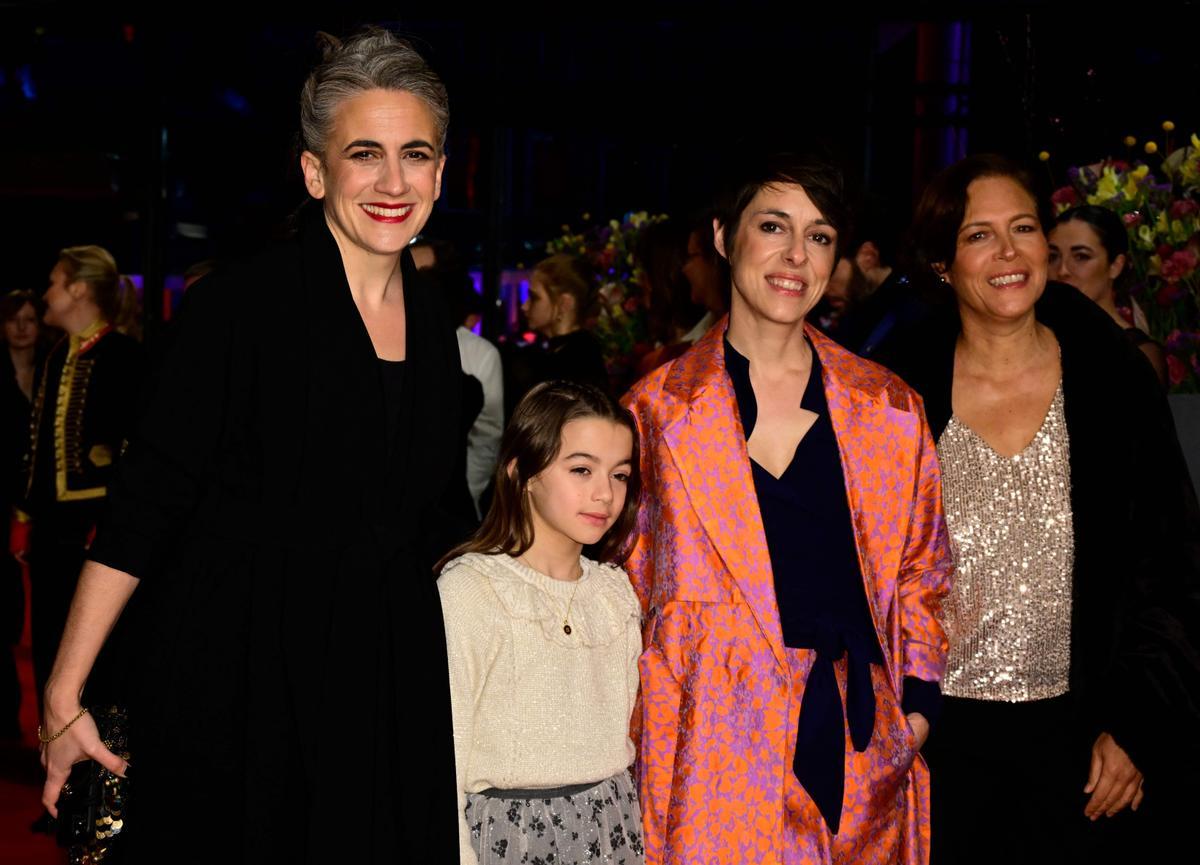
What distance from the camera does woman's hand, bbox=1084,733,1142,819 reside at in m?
2.45

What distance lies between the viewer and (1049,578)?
8.25 feet

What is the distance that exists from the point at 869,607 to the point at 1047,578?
14.7 inches

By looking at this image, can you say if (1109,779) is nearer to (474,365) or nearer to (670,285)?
(670,285)

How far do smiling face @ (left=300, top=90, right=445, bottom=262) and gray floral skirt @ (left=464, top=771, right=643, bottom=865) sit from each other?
899 mm

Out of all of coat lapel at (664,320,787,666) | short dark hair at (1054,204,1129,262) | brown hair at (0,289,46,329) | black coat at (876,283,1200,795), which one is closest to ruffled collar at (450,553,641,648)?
coat lapel at (664,320,787,666)

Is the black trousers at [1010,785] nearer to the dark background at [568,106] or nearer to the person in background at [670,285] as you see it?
the dark background at [568,106]

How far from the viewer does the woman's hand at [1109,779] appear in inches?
96.6

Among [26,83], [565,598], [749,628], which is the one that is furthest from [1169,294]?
[26,83]

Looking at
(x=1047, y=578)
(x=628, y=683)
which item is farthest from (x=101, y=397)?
(x=1047, y=578)

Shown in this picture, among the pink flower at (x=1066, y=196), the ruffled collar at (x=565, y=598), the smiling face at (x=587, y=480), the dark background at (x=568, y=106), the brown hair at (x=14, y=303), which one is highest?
the dark background at (x=568, y=106)

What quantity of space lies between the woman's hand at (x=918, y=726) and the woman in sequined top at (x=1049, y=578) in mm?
163

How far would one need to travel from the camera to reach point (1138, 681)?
7.91 feet

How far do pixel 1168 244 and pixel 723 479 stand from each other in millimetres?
1751

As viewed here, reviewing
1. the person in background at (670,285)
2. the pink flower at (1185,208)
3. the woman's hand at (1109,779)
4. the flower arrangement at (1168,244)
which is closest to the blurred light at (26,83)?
the person in background at (670,285)
